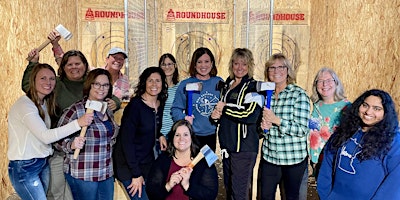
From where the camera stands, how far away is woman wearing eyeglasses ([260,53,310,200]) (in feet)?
7.72

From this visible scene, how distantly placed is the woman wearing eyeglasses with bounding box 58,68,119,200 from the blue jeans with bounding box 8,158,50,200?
15cm

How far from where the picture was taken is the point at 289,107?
2383 millimetres

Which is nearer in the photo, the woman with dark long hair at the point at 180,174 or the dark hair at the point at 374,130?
the dark hair at the point at 374,130

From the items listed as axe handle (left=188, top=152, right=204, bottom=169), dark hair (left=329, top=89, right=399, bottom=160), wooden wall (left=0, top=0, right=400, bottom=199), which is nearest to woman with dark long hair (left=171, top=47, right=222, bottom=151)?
axe handle (left=188, top=152, right=204, bottom=169)

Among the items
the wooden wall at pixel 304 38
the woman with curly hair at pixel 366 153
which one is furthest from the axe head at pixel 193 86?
the wooden wall at pixel 304 38

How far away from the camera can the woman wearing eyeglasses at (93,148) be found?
2.14 metres

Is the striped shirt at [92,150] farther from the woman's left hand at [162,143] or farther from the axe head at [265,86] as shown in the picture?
the axe head at [265,86]

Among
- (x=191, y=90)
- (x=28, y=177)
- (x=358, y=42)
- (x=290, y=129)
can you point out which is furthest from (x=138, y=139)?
(x=358, y=42)

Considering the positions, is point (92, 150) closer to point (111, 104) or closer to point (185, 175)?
point (111, 104)

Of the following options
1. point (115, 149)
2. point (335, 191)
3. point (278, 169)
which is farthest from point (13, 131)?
point (335, 191)

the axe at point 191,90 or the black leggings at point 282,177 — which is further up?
the axe at point 191,90

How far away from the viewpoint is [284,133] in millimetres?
2365

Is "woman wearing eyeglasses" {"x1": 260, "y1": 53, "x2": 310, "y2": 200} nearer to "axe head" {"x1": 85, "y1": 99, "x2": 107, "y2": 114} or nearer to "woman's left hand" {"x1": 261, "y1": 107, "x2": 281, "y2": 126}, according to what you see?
"woman's left hand" {"x1": 261, "y1": 107, "x2": 281, "y2": 126}

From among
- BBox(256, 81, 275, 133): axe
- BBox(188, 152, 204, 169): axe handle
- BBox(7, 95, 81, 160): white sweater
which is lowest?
BBox(188, 152, 204, 169): axe handle
